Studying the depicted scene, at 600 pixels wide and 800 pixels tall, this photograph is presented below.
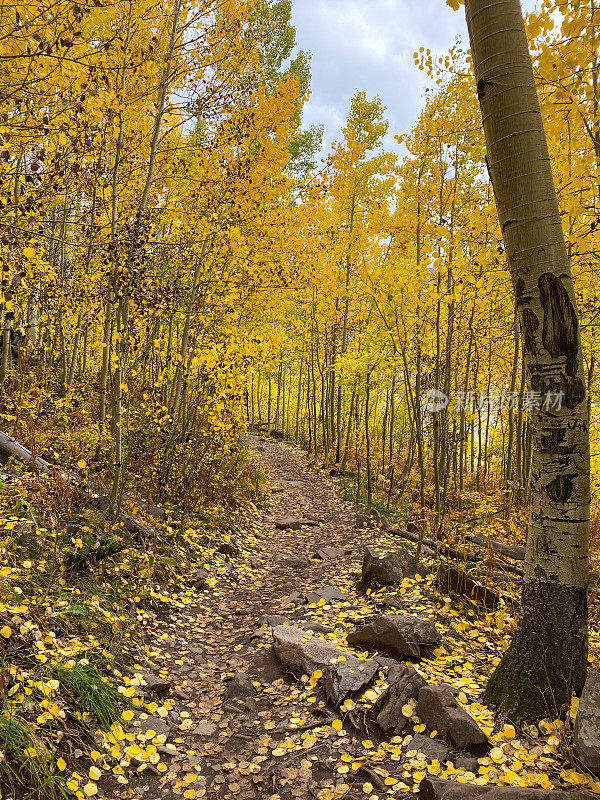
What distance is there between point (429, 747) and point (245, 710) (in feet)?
4.82

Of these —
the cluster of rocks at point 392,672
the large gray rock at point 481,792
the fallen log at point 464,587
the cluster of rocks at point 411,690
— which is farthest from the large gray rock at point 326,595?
the large gray rock at point 481,792

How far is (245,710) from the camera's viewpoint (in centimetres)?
354

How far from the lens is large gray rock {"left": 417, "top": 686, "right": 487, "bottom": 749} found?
8.78 ft

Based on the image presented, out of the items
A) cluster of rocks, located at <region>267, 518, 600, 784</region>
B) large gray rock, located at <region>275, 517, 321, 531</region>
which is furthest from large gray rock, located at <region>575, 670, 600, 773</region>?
large gray rock, located at <region>275, 517, 321, 531</region>

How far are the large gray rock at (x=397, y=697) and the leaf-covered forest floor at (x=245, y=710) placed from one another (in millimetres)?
78

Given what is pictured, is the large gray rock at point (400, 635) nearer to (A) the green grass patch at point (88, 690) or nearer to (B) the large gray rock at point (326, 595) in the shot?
(B) the large gray rock at point (326, 595)

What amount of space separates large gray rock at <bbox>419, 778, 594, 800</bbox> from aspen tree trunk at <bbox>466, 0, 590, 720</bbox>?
Answer: 75 centimetres

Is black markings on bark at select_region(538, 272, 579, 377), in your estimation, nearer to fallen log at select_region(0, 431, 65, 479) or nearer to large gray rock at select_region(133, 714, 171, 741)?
large gray rock at select_region(133, 714, 171, 741)

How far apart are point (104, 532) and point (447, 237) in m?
5.69

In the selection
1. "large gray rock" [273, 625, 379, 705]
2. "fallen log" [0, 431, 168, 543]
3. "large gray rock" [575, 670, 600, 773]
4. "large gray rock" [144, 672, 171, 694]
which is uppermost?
"fallen log" [0, 431, 168, 543]

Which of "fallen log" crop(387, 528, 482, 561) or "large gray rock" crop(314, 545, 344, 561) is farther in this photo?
"large gray rock" crop(314, 545, 344, 561)

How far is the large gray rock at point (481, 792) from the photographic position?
195 centimetres

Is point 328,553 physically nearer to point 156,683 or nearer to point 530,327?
point 156,683

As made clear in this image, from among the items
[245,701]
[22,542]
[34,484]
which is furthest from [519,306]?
[34,484]
